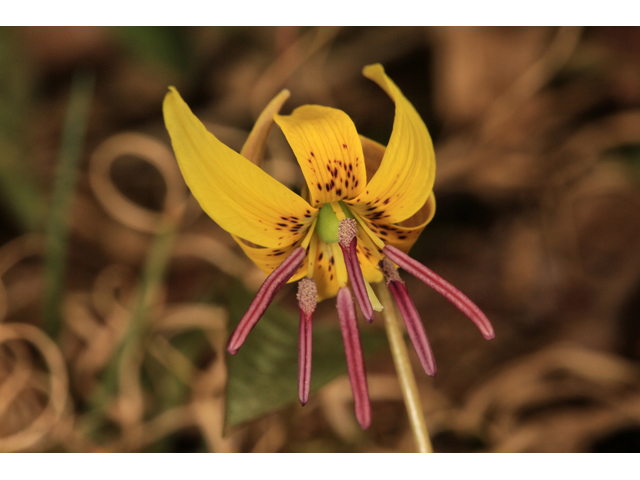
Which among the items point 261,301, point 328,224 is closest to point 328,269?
point 328,224

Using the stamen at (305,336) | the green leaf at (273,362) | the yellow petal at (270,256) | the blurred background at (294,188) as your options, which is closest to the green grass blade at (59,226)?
the blurred background at (294,188)

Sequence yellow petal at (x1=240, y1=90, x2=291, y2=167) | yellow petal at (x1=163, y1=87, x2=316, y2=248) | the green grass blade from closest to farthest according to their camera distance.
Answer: yellow petal at (x1=163, y1=87, x2=316, y2=248)
yellow petal at (x1=240, y1=90, x2=291, y2=167)
the green grass blade

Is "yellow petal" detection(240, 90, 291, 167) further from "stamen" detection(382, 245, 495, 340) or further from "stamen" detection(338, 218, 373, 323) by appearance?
"stamen" detection(382, 245, 495, 340)

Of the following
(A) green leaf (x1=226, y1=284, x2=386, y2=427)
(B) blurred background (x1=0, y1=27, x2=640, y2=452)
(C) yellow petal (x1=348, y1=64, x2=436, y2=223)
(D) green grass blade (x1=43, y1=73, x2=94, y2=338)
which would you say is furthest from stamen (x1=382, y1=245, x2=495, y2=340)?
(D) green grass blade (x1=43, y1=73, x2=94, y2=338)

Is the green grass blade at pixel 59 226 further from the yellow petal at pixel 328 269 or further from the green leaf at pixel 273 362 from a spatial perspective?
the yellow petal at pixel 328 269

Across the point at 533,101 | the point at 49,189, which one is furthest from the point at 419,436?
the point at 49,189

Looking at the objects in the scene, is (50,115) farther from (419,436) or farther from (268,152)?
(419,436)

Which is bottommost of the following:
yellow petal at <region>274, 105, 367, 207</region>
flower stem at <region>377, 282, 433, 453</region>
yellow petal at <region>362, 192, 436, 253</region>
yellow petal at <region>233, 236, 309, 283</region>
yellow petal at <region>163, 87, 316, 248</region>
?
flower stem at <region>377, 282, 433, 453</region>
